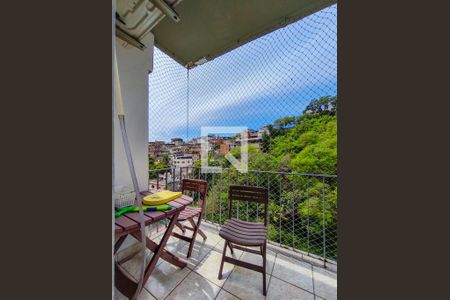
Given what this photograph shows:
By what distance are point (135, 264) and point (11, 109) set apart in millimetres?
1924

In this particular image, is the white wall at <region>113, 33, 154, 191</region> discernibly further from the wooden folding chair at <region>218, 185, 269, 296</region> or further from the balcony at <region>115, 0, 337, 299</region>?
the wooden folding chair at <region>218, 185, 269, 296</region>

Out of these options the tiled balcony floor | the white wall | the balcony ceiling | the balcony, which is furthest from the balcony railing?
the balcony ceiling

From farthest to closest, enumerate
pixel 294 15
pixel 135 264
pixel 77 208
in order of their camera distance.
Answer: pixel 294 15 < pixel 135 264 < pixel 77 208

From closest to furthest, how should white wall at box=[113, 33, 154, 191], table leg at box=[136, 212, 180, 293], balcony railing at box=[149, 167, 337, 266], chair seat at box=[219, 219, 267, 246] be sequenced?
1. table leg at box=[136, 212, 180, 293]
2. chair seat at box=[219, 219, 267, 246]
3. white wall at box=[113, 33, 154, 191]
4. balcony railing at box=[149, 167, 337, 266]

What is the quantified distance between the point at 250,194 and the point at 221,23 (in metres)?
2.26

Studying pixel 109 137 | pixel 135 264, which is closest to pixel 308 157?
pixel 135 264

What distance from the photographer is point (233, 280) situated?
4.99ft

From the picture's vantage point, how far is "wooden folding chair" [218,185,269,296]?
56.9 inches

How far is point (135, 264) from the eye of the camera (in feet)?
5.58

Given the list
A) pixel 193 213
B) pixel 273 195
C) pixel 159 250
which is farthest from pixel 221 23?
pixel 273 195

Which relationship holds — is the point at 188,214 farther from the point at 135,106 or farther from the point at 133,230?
the point at 135,106

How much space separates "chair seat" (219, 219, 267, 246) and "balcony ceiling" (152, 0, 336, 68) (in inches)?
95.1

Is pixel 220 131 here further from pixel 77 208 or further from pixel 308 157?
pixel 77 208

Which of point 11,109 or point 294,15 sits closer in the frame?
point 11,109
